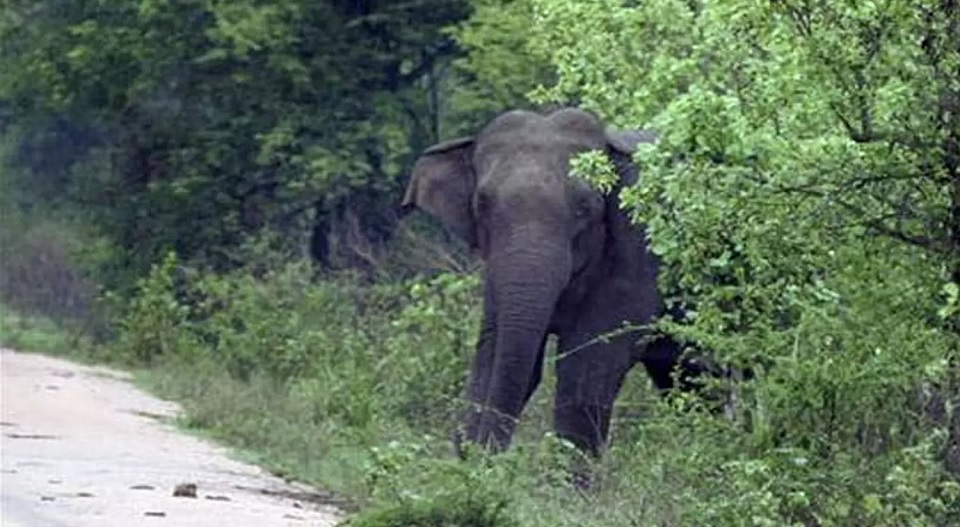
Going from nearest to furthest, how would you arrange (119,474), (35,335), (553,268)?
(119,474), (553,268), (35,335)

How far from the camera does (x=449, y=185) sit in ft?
62.5

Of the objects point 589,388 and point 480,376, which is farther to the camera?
point 480,376

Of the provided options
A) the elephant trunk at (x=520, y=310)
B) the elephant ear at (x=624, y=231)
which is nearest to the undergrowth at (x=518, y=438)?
the elephant trunk at (x=520, y=310)

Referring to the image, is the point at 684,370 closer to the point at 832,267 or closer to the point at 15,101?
the point at 832,267

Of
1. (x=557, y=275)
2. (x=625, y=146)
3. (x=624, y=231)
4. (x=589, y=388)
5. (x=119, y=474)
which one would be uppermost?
(x=625, y=146)

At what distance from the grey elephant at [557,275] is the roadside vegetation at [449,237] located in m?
0.33

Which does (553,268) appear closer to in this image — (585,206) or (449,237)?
(585,206)

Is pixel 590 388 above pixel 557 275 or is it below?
below

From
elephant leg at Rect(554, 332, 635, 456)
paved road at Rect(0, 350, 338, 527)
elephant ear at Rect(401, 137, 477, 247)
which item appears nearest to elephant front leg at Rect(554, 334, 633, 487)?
elephant leg at Rect(554, 332, 635, 456)

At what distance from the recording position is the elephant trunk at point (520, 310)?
57.4 feet

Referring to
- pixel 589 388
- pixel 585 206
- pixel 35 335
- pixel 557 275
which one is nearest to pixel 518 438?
pixel 589 388

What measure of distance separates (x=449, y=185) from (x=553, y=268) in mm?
1513

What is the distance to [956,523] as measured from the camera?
38.8 feet

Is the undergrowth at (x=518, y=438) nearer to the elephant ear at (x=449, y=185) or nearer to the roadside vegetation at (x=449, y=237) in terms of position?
the roadside vegetation at (x=449, y=237)
